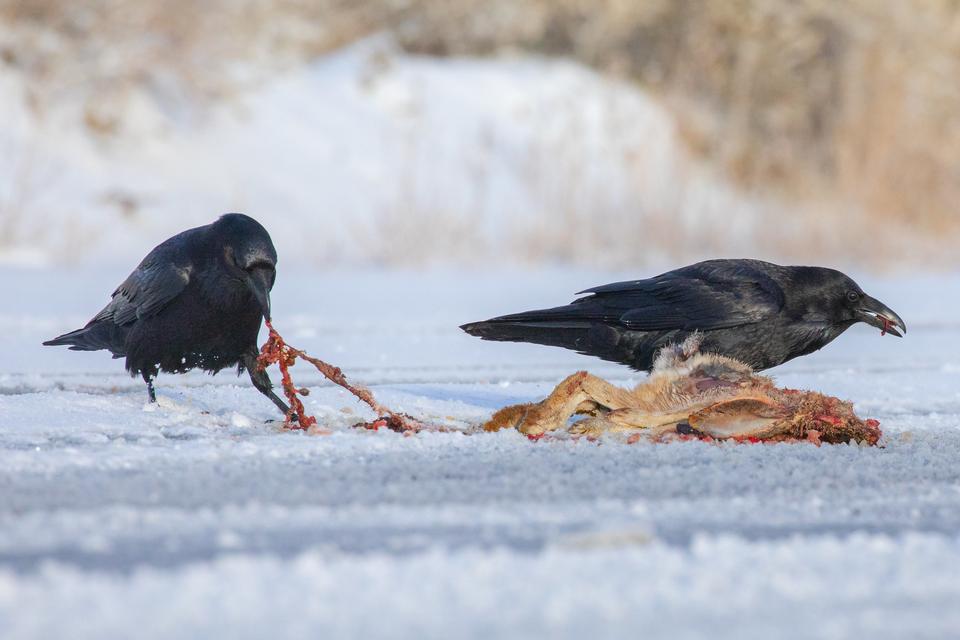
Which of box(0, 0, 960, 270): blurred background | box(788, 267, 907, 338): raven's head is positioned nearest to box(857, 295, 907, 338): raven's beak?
box(788, 267, 907, 338): raven's head

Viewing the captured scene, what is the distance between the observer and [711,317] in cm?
484

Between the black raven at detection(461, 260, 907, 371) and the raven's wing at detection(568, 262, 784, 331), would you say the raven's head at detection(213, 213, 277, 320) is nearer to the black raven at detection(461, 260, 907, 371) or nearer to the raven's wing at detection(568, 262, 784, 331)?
the black raven at detection(461, 260, 907, 371)

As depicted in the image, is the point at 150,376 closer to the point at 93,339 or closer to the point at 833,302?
the point at 93,339

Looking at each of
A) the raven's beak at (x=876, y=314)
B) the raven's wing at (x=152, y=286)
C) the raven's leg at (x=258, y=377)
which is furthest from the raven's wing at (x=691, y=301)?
the raven's wing at (x=152, y=286)

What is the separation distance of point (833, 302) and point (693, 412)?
54.2 inches

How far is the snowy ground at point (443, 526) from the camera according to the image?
1969mm

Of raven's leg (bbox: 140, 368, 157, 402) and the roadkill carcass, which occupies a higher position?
raven's leg (bbox: 140, 368, 157, 402)

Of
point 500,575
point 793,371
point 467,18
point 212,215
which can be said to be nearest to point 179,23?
point 212,215

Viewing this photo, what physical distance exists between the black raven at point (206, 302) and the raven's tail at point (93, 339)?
0.35 meters

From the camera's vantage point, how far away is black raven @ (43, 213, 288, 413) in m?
4.31

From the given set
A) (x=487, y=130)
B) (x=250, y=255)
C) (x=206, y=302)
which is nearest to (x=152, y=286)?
(x=206, y=302)

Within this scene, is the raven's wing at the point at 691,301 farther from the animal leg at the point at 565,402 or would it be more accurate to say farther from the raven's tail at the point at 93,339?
the raven's tail at the point at 93,339

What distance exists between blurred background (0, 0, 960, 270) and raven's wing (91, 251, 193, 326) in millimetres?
7267

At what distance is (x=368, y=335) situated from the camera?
724 cm
